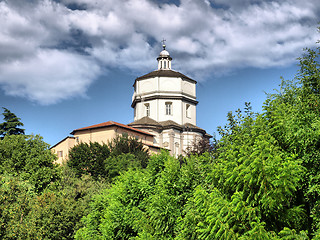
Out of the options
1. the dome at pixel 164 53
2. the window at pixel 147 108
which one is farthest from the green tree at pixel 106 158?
the dome at pixel 164 53

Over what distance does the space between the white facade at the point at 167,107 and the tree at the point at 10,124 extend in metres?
21.9

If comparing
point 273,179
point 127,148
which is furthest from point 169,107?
point 273,179

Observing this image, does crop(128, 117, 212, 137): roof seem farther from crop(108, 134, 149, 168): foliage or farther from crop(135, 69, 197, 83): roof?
crop(108, 134, 149, 168): foliage

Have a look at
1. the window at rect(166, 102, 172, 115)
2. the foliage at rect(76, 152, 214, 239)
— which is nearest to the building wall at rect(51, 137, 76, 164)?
the window at rect(166, 102, 172, 115)

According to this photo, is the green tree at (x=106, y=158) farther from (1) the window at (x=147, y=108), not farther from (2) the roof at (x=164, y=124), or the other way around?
(1) the window at (x=147, y=108)

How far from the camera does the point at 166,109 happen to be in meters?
80.1

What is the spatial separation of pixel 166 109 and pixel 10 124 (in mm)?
30841

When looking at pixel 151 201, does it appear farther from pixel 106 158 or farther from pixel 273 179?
pixel 106 158

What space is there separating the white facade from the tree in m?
21.9

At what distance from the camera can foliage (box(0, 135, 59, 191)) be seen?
37.1m

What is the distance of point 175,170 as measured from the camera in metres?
16.9

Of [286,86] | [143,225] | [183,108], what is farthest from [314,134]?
[183,108]

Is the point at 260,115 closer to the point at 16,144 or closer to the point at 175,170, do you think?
the point at 175,170

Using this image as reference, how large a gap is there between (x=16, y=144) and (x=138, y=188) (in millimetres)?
22847
